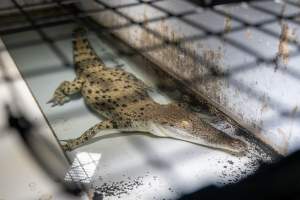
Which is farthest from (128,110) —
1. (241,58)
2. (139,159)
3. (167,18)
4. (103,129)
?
(167,18)

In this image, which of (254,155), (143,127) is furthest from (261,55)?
(143,127)

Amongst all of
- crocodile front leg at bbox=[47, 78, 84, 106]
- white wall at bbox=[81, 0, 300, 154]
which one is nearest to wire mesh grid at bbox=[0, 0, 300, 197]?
white wall at bbox=[81, 0, 300, 154]

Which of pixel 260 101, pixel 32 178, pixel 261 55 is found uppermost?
pixel 261 55

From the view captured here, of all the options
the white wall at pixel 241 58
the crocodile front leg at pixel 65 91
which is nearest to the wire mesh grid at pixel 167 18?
the white wall at pixel 241 58

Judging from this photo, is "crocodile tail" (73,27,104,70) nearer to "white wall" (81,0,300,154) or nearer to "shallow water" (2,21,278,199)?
"shallow water" (2,21,278,199)

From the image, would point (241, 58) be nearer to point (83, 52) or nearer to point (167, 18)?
point (167, 18)

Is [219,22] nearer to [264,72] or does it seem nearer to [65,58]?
[264,72]

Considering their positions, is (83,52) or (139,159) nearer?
(139,159)
